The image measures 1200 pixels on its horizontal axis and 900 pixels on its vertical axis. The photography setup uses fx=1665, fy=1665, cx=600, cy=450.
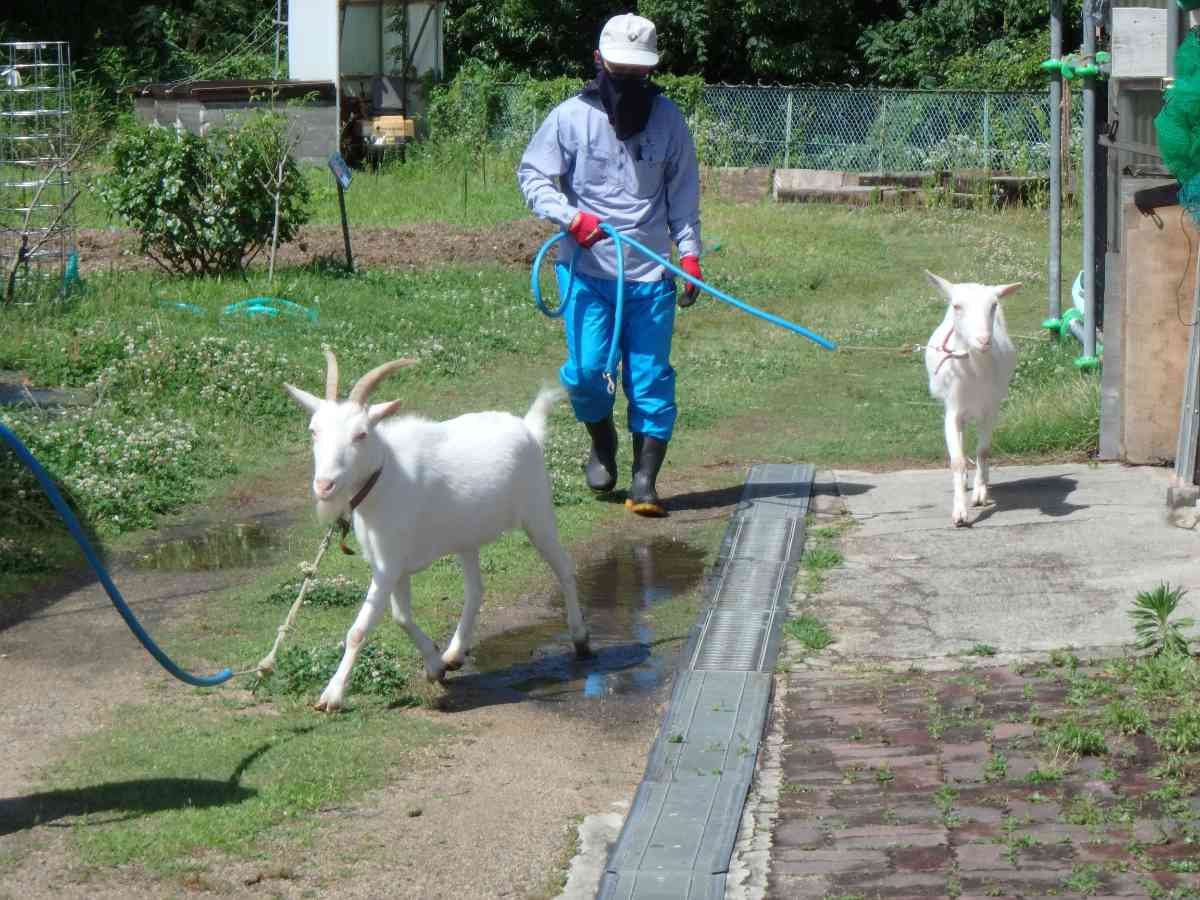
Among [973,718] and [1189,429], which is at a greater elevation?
[1189,429]

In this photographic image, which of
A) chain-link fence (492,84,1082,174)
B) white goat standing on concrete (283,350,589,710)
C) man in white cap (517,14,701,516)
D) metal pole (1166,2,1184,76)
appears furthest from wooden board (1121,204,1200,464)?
chain-link fence (492,84,1082,174)

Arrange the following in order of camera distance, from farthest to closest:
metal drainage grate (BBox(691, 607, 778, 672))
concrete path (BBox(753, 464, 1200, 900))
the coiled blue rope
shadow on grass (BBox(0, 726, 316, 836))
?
1. the coiled blue rope
2. metal drainage grate (BBox(691, 607, 778, 672))
3. shadow on grass (BBox(0, 726, 316, 836))
4. concrete path (BBox(753, 464, 1200, 900))

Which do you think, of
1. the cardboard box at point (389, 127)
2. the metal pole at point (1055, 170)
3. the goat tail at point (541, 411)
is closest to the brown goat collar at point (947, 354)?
the goat tail at point (541, 411)

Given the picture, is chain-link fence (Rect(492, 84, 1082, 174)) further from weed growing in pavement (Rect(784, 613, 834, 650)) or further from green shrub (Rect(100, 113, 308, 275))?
weed growing in pavement (Rect(784, 613, 834, 650))

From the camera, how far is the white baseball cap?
29.1 ft

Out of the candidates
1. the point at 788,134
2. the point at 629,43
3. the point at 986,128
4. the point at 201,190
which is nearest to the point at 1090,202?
the point at 629,43

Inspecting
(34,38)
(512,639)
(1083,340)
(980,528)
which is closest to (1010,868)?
(512,639)

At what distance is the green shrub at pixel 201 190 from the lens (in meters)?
14.7

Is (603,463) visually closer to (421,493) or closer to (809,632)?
(809,632)

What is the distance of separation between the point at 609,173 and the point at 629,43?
2.30ft

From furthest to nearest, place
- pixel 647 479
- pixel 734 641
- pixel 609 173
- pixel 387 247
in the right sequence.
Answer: pixel 387 247 < pixel 647 479 < pixel 609 173 < pixel 734 641

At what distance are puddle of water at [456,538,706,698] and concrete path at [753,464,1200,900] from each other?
0.69 m

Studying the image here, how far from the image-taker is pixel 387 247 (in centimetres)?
1792

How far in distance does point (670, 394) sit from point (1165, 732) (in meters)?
4.30
